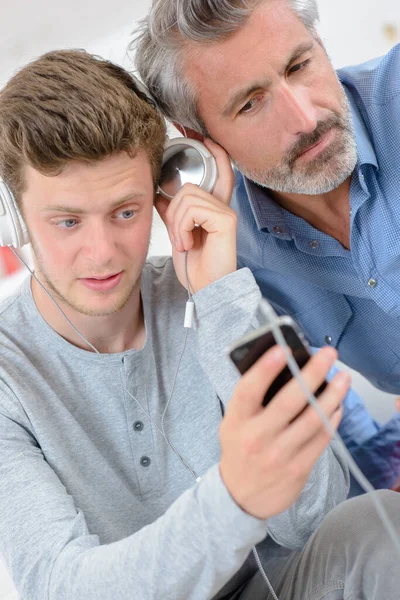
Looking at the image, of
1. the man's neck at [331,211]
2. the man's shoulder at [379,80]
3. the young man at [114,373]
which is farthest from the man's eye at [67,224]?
the man's shoulder at [379,80]

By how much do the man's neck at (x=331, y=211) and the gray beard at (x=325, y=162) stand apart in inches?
3.6

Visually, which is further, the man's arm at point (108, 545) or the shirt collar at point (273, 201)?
the shirt collar at point (273, 201)

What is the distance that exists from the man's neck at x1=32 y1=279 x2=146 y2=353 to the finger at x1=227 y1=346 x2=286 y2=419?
0.60 meters

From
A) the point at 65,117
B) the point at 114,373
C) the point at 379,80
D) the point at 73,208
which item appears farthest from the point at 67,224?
the point at 379,80

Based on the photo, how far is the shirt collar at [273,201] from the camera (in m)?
1.43

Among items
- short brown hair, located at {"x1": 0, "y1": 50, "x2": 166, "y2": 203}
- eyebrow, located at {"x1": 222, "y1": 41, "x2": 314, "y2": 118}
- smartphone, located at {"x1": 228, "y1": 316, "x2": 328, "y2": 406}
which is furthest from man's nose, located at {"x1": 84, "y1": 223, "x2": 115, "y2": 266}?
smartphone, located at {"x1": 228, "y1": 316, "x2": 328, "y2": 406}

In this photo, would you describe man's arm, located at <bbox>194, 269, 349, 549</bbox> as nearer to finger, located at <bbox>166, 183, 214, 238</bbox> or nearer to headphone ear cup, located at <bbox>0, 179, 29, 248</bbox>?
finger, located at <bbox>166, 183, 214, 238</bbox>

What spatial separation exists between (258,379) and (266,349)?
4cm

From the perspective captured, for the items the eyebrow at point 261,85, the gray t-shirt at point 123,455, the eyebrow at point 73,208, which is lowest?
the gray t-shirt at point 123,455

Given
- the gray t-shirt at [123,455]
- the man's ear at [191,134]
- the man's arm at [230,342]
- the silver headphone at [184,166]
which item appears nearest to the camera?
the gray t-shirt at [123,455]

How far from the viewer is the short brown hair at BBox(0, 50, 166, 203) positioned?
3.86 ft

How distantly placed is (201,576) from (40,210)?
25.2 inches

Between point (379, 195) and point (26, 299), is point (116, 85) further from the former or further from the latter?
point (379, 195)

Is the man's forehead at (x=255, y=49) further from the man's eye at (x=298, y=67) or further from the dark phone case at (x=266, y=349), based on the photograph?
the dark phone case at (x=266, y=349)
